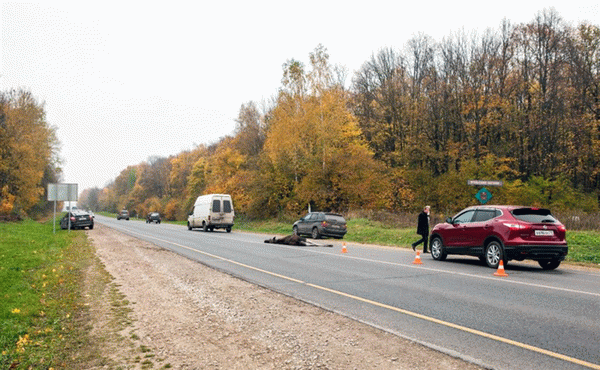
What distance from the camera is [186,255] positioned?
56.0 ft

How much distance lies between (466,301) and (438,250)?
737cm

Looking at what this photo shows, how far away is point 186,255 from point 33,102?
150ft

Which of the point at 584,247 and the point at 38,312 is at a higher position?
the point at 584,247

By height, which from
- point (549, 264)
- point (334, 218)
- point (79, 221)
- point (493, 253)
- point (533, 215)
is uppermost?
point (533, 215)

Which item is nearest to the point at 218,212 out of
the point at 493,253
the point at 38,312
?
the point at 493,253

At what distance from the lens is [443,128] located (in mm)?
48781

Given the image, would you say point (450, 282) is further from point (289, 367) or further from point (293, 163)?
point (293, 163)

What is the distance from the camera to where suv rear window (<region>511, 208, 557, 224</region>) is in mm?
12539

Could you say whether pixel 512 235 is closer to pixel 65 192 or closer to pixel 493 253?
pixel 493 253

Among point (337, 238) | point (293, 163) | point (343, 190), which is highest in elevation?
point (293, 163)

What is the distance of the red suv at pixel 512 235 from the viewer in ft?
40.2

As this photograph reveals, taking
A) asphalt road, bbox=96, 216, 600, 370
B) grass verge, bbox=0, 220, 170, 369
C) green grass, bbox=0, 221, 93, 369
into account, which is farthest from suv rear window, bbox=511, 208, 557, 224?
green grass, bbox=0, 221, 93, 369

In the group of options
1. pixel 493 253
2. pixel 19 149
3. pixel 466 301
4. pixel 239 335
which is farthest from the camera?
pixel 19 149

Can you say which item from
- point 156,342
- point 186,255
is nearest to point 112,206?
point 186,255
